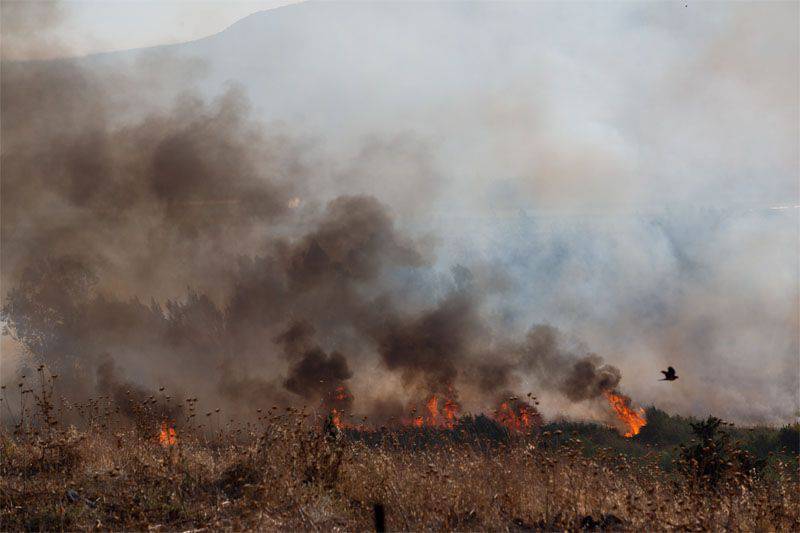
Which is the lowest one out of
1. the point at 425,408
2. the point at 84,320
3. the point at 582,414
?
the point at 582,414

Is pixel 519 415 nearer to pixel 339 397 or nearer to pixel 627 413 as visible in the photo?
pixel 339 397

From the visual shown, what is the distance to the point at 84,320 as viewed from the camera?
75.2 feet

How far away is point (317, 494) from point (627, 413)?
1920 cm

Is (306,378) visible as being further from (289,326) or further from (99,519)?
(99,519)

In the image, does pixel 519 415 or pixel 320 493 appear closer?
pixel 320 493

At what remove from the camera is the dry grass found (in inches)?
231

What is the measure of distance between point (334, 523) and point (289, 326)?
59.9 feet

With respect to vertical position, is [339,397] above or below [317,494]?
below

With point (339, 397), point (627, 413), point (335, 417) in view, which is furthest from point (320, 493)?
point (627, 413)

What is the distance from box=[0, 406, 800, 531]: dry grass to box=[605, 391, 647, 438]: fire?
14443 millimetres

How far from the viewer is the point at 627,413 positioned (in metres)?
23.0

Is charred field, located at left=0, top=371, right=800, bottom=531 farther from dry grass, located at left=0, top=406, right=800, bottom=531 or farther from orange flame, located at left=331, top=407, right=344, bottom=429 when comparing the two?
orange flame, located at left=331, top=407, right=344, bottom=429

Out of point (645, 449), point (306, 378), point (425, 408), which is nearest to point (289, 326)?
point (306, 378)

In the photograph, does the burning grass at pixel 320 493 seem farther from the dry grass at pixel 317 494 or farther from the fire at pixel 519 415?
the fire at pixel 519 415
